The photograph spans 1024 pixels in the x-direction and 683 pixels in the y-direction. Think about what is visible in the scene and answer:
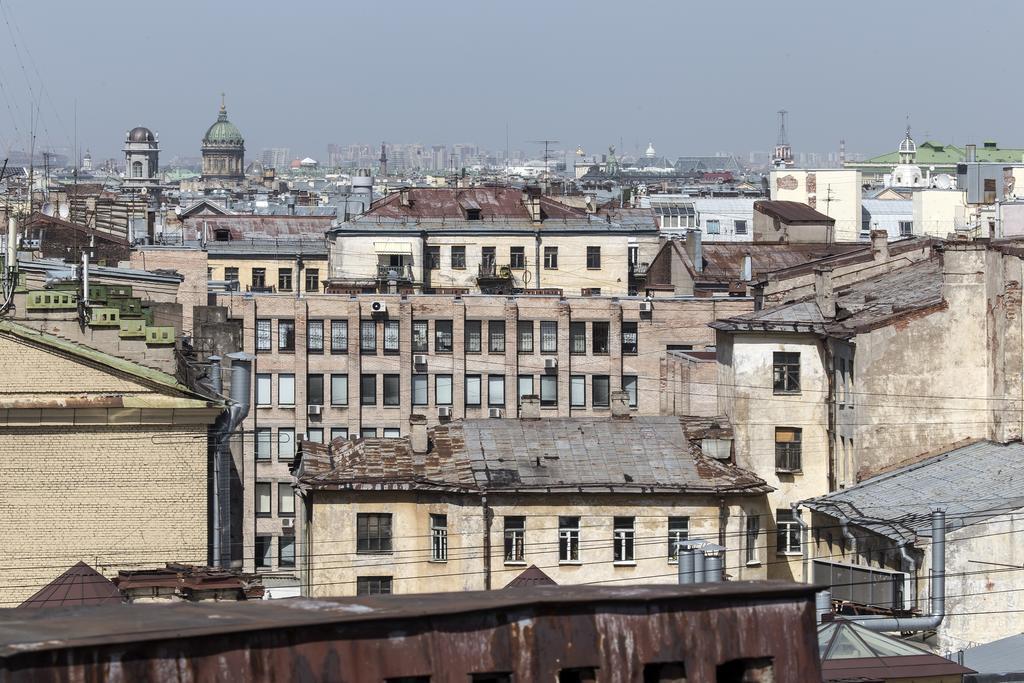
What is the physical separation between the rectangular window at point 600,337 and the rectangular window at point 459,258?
15.9 meters

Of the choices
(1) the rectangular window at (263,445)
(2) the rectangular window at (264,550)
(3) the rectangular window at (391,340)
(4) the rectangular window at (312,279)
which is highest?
(4) the rectangular window at (312,279)

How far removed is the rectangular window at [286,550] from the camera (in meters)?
72.1

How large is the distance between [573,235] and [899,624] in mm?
55168

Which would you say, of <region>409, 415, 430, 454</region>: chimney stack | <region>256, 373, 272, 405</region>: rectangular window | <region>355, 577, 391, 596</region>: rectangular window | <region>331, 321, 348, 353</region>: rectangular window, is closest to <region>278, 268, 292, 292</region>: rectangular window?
<region>331, 321, 348, 353</region>: rectangular window

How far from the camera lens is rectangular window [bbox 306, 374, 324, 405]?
75.6 m

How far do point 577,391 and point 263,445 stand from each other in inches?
399

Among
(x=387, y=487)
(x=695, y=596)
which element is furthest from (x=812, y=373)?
(x=695, y=596)

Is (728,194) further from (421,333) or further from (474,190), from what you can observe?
(421,333)

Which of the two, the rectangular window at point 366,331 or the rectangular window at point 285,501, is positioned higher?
the rectangular window at point 366,331

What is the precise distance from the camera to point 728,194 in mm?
137000

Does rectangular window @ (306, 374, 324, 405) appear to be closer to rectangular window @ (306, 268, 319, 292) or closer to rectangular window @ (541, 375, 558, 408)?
rectangular window @ (541, 375, 558, 408)

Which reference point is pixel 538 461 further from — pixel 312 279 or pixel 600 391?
pixel 312 279

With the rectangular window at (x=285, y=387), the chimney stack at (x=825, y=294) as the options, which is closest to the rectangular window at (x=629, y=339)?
the rectangular window at (x=285, y=387)

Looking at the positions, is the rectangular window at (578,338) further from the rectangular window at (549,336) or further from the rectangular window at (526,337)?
the rectangular window at (526,337)
